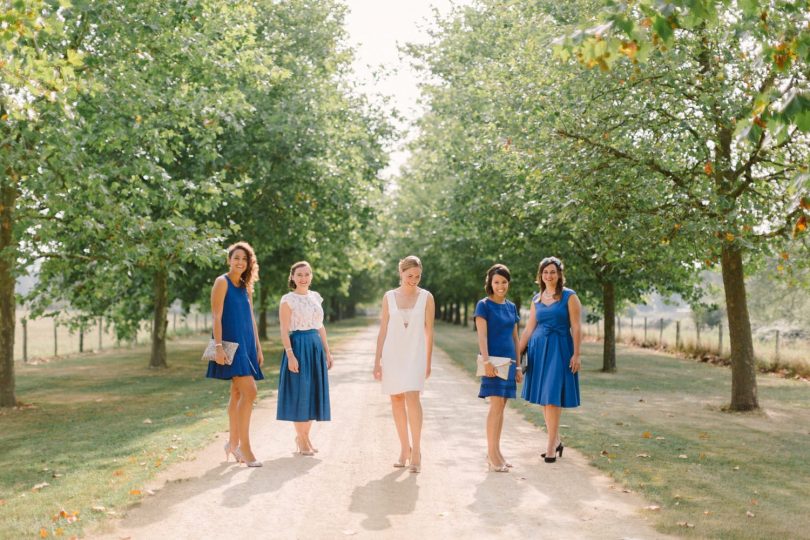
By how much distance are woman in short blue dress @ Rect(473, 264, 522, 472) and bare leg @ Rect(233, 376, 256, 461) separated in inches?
95.7

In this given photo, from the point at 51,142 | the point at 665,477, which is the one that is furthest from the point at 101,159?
the point at 665,477

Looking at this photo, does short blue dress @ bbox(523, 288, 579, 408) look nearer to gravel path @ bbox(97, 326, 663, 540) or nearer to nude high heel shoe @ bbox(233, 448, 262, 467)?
gravel path @ bbox(97, 326, 663, 540)

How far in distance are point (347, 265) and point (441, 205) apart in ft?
17.5

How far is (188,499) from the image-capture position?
7.12 metres

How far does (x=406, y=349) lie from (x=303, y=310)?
4.45 ft

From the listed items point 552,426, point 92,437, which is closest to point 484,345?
point 552,426

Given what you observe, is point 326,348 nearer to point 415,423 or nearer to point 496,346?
point 415,423

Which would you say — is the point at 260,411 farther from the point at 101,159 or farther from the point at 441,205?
the point at 441,205

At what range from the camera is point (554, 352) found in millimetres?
9117

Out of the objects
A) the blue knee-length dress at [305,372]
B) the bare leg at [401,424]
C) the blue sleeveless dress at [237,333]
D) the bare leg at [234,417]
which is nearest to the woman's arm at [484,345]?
the bare leg at [401,424]

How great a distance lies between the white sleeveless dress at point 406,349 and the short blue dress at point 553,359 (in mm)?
1539

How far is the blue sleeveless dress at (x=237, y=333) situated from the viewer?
839 centimetres

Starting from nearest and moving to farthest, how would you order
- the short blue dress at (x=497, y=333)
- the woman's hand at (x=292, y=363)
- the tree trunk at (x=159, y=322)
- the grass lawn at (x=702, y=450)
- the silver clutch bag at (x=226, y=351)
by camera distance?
the grass lawn at (x=702, y=450) < the silver clutch bag at (x=226, y=351) < the short blue dress at (x=497, y=333) < the woman's hand at (x=292, y=363) < the tree trunk at (x=159, y=322)

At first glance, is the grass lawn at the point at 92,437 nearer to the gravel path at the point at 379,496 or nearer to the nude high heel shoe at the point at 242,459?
the gravel path at the point at 379,496
